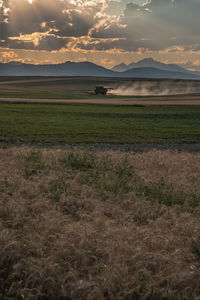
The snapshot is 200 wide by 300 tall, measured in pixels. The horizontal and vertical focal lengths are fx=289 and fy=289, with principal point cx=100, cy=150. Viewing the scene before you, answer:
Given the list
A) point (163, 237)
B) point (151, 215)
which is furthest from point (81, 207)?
→ point (163, 237)

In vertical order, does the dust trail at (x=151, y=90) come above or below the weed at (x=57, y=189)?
above

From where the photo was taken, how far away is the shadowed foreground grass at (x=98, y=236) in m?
5.06

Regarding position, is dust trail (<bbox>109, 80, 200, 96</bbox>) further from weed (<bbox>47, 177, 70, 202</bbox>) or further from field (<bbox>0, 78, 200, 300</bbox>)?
weed (<bbox>47, 177, 70, 202</bbox>)

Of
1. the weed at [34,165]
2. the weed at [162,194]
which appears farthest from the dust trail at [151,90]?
the weed at [162,194]

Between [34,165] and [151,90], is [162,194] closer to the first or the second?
[34,165]

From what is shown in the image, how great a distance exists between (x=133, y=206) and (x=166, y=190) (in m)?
1.78

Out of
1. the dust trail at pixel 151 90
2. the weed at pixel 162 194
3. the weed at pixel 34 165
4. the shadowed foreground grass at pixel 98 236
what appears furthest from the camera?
the dust trail at pixel 151 90

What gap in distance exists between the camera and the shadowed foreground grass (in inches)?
199

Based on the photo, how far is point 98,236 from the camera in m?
6.62

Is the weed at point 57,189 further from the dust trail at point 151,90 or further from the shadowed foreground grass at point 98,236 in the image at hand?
the dust trail at point 151,90

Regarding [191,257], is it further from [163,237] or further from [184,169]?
[184,169]

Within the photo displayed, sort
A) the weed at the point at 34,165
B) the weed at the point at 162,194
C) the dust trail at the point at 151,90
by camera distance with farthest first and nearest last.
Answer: the dust trail at the point at 151,90 → the weed at the point at 34,165 → the weed at the point at 162,194

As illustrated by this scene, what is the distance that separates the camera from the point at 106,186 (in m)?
10.4

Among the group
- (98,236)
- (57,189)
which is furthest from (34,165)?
(98,236)
